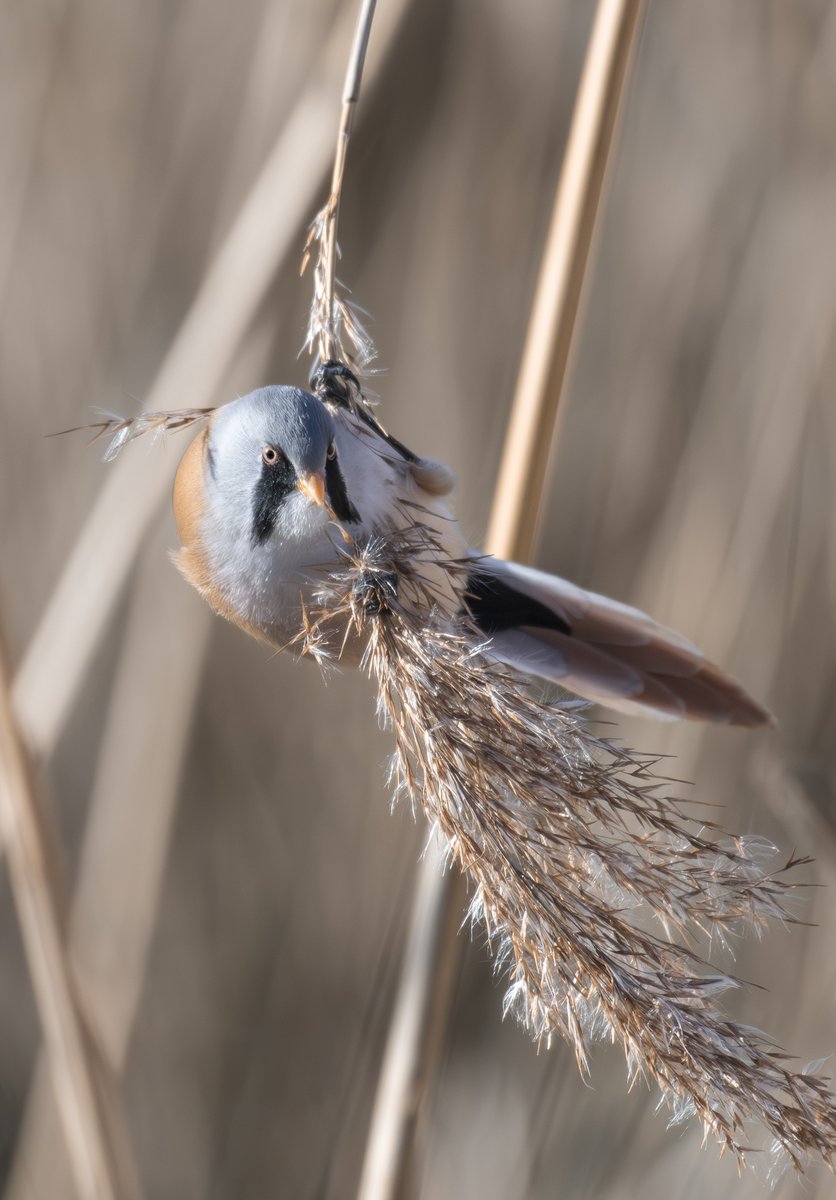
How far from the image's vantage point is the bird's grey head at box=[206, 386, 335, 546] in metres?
0.65

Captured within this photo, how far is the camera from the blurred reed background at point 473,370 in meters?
1.22

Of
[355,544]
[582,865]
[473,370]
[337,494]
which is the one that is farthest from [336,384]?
[473,370]

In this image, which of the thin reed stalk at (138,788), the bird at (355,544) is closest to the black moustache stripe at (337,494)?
the bird at (355,544)

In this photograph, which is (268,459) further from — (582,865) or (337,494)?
(582,865)

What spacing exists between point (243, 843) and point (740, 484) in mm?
860

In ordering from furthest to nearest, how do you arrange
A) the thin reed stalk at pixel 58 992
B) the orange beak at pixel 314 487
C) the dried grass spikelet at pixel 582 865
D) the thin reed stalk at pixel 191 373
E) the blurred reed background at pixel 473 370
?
the blurred reed background at pixel 473 370 → the thin reed stalk at pixel 191 373 → the thin reed stalk at pixel 58 992 → the orange beak at pixel 314 487 → the dried grass spikelet at pixel 582 865

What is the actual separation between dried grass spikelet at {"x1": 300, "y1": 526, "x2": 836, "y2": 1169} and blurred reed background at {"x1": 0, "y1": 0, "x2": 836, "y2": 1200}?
26.8 inches

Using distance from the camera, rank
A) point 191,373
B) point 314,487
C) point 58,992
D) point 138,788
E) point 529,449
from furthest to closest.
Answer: point 138,788 < point 191,373 < point 58,992 < point 529,449 < point 314,487

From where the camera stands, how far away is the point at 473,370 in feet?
4.26

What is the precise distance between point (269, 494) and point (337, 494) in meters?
0.05

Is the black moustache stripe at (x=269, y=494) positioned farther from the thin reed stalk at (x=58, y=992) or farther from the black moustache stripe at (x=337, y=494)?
the thin reed stalk at (x=58, y=992)

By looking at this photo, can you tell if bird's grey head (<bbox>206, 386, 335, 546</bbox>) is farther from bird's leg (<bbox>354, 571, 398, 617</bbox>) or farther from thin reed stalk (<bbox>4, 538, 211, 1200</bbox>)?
thin reed stalk (<bbox>4, 538, 211, 1200</bbox>)

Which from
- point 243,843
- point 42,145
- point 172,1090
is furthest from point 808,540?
point 172,1090

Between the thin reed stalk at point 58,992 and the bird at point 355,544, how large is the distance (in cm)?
24
